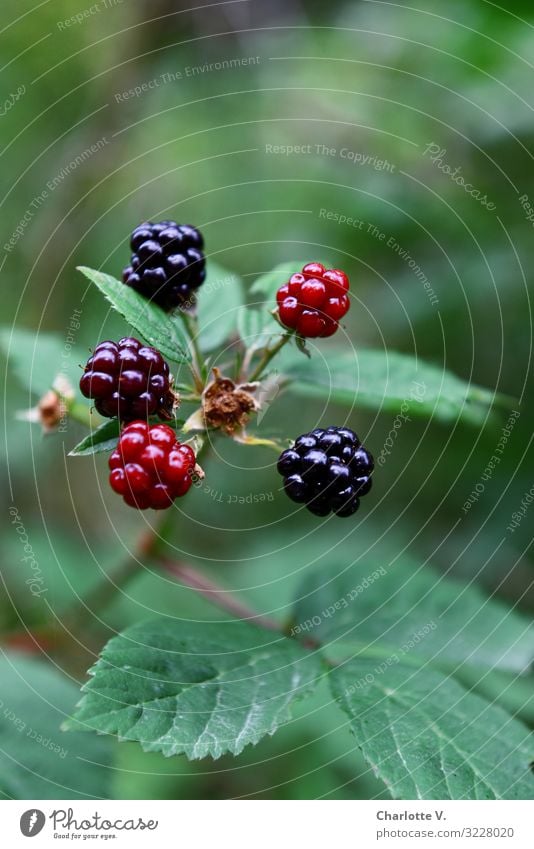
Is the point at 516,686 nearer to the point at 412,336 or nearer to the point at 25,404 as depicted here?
the point at 412,336

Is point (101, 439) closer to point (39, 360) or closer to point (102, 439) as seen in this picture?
point (102, 439)

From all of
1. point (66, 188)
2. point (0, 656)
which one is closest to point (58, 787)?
point (0, 656)

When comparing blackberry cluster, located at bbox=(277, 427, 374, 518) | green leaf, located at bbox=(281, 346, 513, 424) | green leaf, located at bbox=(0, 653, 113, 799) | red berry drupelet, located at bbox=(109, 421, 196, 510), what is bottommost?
green leaf, located at bbox=(0, 653, 113, 799)

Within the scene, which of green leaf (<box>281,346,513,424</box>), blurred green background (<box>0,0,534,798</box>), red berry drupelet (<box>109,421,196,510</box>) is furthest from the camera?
blurred green background (<box>0,0,534,798</box>)

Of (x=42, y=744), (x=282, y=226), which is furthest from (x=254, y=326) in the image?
(x=282, y=226)

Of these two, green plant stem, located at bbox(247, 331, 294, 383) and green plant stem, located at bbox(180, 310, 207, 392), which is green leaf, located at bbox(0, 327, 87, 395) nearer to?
green plant stem, located at bbox(180, 310, 207, 392)

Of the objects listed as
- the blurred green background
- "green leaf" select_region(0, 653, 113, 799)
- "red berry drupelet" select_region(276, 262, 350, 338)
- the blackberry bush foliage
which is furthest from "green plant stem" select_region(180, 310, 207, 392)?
"green leaf" select_region(0, 653, 113, 799)
